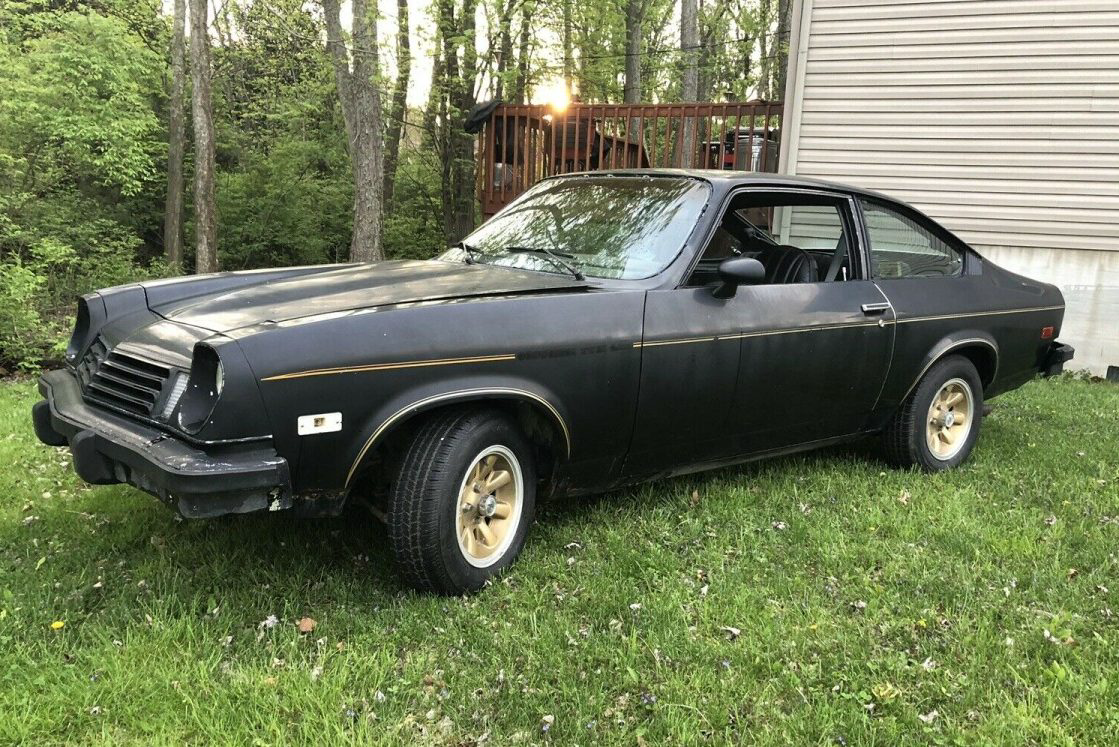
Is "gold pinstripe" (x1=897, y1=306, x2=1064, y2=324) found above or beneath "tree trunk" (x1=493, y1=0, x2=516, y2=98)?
beneath

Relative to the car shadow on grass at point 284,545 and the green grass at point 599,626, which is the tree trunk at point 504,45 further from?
the green grass at point 599,626

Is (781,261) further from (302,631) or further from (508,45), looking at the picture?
(508,45)

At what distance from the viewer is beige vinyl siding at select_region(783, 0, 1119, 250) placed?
7.74 meters

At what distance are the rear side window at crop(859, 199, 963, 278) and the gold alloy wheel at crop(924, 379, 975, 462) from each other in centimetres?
67

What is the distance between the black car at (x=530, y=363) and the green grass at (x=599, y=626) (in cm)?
33

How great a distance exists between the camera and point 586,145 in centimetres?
1046

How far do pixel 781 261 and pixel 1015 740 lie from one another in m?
2.76

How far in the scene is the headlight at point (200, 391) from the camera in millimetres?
2438

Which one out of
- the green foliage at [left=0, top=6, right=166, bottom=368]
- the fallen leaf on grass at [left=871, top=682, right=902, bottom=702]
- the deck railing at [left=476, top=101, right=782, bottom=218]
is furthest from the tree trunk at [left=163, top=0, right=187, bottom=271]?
the fallen leaf on grass at [left=871, top=682, right=902, bottom=702]

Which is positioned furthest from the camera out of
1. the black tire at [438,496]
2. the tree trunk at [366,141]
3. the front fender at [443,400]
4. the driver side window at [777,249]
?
the tree trunk at [366,141]

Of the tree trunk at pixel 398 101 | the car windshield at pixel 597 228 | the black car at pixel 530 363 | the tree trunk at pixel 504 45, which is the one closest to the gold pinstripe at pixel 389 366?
the black car at pixel 530 363

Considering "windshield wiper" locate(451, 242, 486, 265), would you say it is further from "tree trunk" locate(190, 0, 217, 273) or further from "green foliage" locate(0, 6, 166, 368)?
"tree trunk" locate(190, 0, 217, 273)

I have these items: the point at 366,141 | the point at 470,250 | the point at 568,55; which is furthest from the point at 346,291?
the point at 568,55

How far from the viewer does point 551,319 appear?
3.02m
